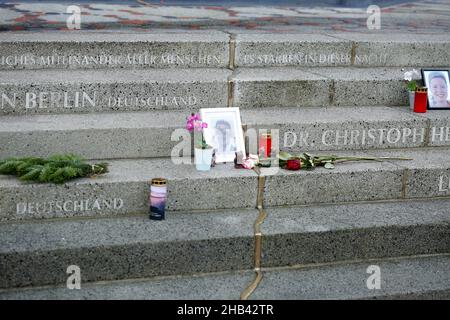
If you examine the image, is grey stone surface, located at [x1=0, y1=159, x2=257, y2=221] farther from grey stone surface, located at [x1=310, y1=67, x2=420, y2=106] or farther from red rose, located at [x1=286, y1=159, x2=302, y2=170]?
grey stone surface, located at [x1=310, y1=67, x2=420, y2=106]

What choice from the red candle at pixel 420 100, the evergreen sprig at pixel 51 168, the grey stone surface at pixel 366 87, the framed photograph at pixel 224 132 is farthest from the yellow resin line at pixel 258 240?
the red candle at pixel 420 100

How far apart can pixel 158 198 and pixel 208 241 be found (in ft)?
1.19

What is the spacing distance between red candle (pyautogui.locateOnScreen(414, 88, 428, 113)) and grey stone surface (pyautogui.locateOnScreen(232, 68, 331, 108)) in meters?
0.63

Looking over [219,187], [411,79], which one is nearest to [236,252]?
[219,187]

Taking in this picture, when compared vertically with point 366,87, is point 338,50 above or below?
above

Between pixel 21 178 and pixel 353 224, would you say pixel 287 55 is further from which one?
pixel 21 178

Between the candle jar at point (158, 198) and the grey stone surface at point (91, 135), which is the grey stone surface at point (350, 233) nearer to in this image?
the candle jar at point (158, 198)

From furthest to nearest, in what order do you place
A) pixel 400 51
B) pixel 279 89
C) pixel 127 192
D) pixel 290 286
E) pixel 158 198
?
pixel 400 51 → pixel 279 89 → pixel 127 192 → pixel 158 198 → pixel 290 286

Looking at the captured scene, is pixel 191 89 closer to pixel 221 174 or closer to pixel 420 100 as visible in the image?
pixel 221 174

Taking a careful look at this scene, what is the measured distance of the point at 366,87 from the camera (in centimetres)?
571

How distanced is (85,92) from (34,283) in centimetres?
147

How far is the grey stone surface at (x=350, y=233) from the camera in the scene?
4461mm

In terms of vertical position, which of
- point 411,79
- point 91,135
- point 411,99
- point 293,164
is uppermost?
point 411,79

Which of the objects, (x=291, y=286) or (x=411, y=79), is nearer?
(x=291, y=286)
